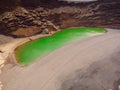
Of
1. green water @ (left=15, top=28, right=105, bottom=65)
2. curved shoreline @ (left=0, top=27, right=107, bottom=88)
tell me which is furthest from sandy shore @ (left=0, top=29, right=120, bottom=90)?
green water @ (left=15, top=28, right=105, bottom=65)


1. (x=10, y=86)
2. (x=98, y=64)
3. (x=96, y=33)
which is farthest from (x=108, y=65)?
(x=96, y=33)

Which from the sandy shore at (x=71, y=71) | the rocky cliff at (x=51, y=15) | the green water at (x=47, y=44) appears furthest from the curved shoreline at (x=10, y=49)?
the rocky cliff at (x=51, y=15)

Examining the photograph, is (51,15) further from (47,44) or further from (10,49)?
(10,49)

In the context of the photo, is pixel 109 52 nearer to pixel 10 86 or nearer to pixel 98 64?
pixel 98 64

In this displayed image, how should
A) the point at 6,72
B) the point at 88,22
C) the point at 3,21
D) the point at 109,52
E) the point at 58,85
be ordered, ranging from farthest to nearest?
1. the point at 88,22
2. the point at 3,21
3. the point at 109,52
4. the point at 6,72
5. the point at 58,85

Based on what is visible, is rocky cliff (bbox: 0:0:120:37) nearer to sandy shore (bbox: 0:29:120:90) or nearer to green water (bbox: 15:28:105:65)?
green water (bbox: 15:28:105:65)

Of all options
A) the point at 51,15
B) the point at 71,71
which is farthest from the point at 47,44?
the point at 71,71

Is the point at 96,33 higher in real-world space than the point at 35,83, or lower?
lower

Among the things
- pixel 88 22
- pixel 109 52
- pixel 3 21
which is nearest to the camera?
pixel 109 52
